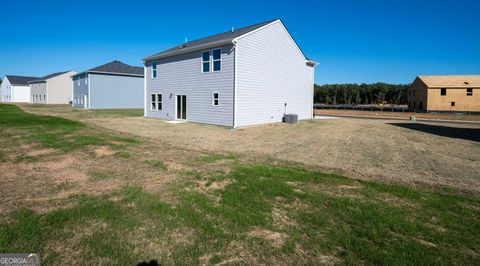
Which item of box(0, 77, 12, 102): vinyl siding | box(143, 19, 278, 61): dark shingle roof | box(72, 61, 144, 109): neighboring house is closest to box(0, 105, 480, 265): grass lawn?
box(143, 19, 278, 61): dark shingle roof

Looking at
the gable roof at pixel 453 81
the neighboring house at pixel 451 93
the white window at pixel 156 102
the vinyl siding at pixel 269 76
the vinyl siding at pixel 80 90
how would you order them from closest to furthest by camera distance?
the vinyl siding at pixel 269 76 → the white window at pixel 156 102 → the vinyl siding at pixel 80 90 → the neighboring house at pixel 451 93 → the gable roof at pixel 453 81

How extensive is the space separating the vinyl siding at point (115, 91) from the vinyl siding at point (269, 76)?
2957cm

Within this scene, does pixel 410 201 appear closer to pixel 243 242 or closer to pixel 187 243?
pixel 243 242

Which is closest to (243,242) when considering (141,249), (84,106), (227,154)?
(141,249)

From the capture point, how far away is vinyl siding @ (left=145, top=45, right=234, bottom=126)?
62.9 feet

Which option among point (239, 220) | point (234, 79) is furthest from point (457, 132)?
point (239, 220)

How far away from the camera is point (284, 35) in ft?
74.3

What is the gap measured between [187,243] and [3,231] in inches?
101

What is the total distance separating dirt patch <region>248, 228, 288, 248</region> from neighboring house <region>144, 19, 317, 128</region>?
14.6 m

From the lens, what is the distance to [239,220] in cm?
455

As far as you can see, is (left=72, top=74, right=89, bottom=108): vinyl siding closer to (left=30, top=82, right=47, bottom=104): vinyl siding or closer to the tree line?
(left=30, top=82, right=47, bottom=104): vinyl siding

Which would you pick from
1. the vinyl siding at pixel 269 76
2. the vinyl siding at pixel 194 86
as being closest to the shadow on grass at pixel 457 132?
the vinyl siding at pixel 269 76

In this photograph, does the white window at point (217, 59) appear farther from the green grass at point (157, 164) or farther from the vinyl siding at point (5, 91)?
the vinyl siding at point (5, 91)

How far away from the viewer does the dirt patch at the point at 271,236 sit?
3914 millimetres
